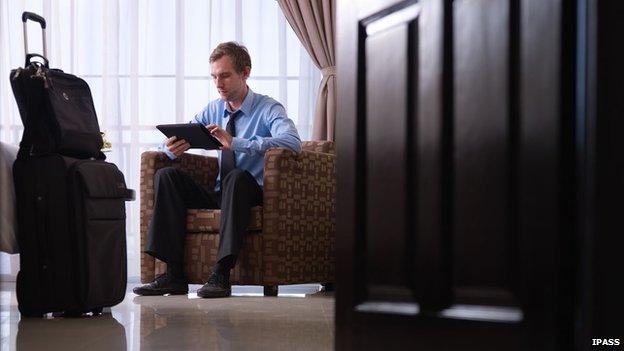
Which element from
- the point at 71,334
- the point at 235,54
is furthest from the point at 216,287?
the point at 71,334

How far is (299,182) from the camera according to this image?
3762mm

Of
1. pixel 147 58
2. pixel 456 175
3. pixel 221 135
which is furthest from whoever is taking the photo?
pixel 147 58

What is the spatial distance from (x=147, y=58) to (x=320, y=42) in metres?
0.91

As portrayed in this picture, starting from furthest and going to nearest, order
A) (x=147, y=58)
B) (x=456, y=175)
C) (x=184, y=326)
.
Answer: (x=147, y=58), (x=184, y=326), (x=456, y=175)

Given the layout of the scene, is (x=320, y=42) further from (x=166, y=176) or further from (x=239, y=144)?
(x=166, y=176)

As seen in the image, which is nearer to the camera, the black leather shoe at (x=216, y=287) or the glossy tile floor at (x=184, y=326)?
the glossy tile floor at (x=184, y=326)

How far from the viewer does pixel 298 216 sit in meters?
3.77

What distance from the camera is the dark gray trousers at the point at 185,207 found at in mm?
3510

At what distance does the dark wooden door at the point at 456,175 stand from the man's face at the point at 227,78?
6.97 ft

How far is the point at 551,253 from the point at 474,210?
0.16 m

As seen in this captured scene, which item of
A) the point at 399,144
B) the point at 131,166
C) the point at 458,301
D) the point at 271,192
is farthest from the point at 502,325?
the point at 131,166

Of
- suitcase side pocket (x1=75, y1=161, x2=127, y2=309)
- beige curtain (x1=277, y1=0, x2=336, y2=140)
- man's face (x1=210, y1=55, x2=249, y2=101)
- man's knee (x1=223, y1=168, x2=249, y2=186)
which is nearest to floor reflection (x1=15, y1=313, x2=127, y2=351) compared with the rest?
suitcase side pocket (x1=75, y1=161, x2=127, y2=309)

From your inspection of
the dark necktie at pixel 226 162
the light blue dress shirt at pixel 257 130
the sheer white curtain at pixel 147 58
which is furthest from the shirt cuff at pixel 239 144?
the sheer white curtain at pixel 147 58

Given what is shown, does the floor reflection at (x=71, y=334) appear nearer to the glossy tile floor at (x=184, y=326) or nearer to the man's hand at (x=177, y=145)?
the glossy tile floor at (x=184, y=326)
